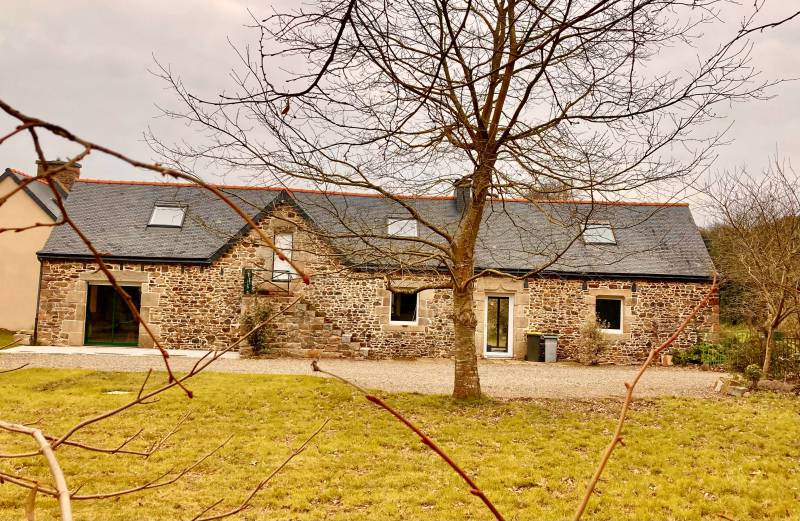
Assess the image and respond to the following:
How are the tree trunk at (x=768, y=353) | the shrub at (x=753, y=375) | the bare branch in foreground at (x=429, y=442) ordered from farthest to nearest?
the tree trunk at (x=768, y=353) < the shrub at (x=753, y=375) < the bare branch in foreground at (x=429, y=442)

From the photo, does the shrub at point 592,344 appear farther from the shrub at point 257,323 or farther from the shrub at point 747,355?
the shrub at point 257,323

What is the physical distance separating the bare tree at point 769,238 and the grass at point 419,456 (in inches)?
93.6

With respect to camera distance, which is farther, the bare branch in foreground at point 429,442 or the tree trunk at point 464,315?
the tree trunk at point 464,315

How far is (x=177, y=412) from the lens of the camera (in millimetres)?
9828

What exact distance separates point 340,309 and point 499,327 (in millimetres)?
5660

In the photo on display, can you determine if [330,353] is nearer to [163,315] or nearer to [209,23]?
[163,315]

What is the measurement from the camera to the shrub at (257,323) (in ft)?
58.3

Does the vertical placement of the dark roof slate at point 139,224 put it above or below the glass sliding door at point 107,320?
above

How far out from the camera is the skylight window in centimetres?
2059

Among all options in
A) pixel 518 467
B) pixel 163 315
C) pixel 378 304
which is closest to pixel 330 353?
pixel 378 304

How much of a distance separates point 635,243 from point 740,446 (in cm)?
1305

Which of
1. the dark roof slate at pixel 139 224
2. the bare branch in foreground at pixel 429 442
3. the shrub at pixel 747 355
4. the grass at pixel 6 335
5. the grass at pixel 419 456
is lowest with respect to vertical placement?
the grass at pixel 419 456

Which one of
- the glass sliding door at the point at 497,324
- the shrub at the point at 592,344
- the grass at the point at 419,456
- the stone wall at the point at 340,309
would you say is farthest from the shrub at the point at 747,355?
the glass sliding door at the point at 497,324

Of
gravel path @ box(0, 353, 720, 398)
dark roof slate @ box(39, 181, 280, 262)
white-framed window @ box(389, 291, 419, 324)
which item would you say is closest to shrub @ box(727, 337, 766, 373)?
gravel path @ box(0, 353, 720, 398)
